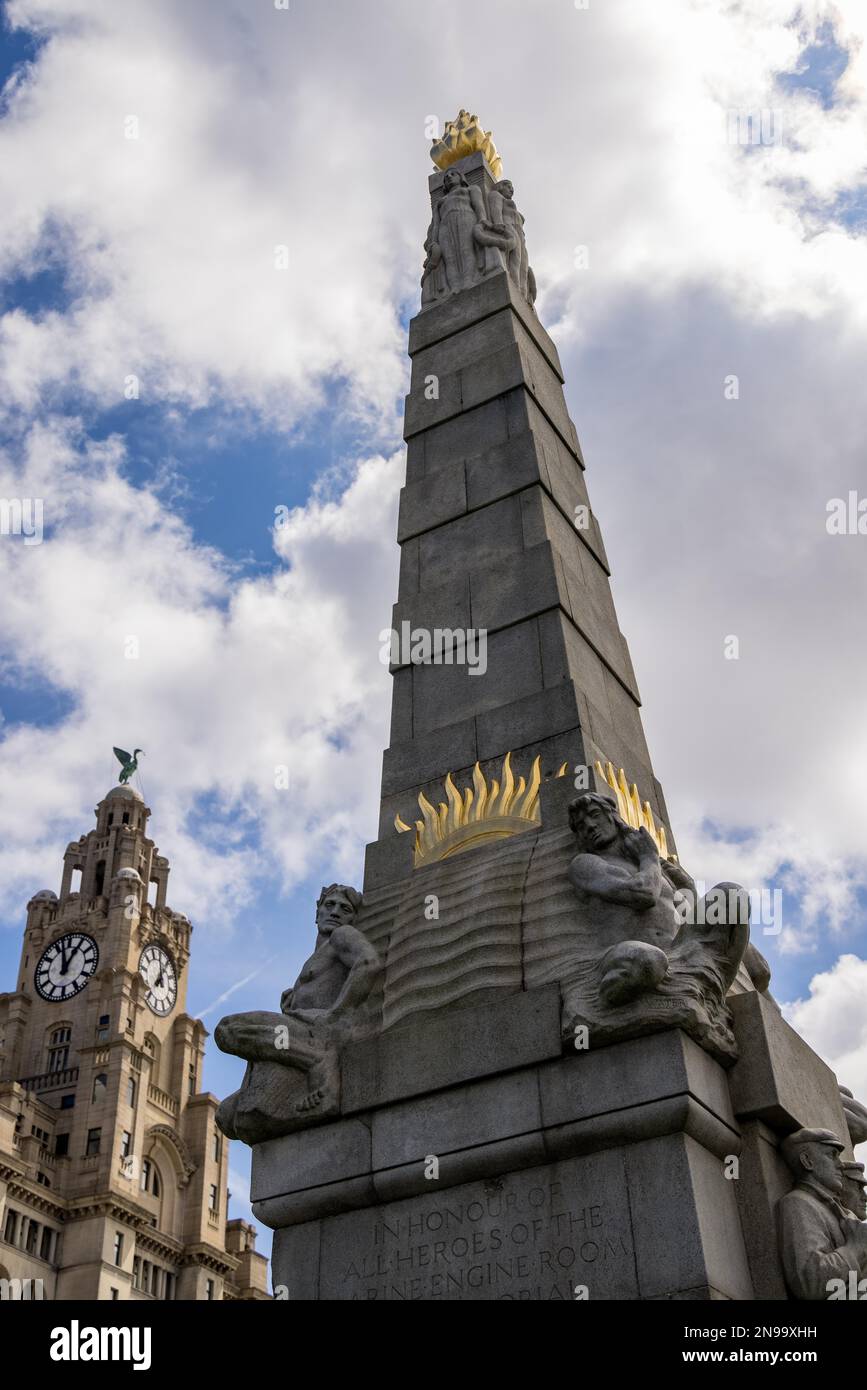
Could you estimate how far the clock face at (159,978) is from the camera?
10088 cm

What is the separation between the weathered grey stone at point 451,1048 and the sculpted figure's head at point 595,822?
132 cm

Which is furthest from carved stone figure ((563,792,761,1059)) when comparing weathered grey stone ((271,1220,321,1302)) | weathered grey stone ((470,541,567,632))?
weathered grey stone ((470,541,567,632))

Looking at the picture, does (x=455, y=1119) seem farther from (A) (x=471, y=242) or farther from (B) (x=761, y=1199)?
(A) (x=471, y=242)

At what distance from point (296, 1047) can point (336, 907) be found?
5.24ft

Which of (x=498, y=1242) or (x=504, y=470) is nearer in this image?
(x=498, y=1242)

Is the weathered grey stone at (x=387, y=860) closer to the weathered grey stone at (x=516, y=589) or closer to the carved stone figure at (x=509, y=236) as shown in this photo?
the weathered grey stone at (x=516, y=589)

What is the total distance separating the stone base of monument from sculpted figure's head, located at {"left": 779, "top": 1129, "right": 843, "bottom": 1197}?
0.42 ft

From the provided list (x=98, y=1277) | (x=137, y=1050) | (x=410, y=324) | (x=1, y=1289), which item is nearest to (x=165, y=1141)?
(x=137, y=1050)

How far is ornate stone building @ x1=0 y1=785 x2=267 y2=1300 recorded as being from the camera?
79938 millimetres

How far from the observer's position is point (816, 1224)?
334 inches

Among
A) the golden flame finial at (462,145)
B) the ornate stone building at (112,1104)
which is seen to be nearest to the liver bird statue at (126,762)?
the ornate stone building at (112,1104)

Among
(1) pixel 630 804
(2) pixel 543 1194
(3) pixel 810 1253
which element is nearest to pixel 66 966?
(1) pixel 630 804

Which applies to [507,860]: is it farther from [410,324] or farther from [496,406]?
[410,324]
